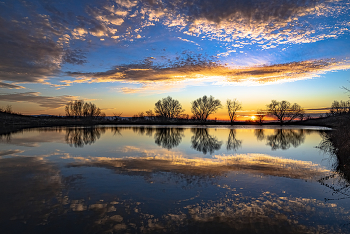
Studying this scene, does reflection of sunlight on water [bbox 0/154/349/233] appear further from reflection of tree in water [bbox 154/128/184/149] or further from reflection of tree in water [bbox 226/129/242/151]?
reflection of tree in water [bbox 154/128/184/149]

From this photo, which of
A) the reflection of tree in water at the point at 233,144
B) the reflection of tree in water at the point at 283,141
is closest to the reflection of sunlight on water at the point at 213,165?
the reflection of tree in water at the point at 233,144

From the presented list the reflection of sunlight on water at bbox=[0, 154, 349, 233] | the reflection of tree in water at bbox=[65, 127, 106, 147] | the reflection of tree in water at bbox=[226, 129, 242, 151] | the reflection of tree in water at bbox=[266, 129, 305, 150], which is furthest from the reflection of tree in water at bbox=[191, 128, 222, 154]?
the reflection of tree in water at bbox=[65, 127, 106, 147]

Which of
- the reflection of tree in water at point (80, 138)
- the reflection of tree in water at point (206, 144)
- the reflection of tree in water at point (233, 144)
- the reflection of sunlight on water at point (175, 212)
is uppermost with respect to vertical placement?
the reflection of tree in water at point (80, 138)

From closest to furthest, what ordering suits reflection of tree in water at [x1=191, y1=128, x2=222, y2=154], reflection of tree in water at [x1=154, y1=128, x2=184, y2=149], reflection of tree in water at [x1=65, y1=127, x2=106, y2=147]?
reflection of tree in water at [x1=191, y1=128, x2=222, y2=154] < reflection of tree in water at [x1=154, y1=128, x2=184, y2=149] < reflection of tree in water at [x1=65, y1=127, x2=106, y2=147]

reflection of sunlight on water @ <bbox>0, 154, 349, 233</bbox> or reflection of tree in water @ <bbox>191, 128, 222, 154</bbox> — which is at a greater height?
reflection of tree in water @ <bbox>191, 128, 222, 154</bbox>

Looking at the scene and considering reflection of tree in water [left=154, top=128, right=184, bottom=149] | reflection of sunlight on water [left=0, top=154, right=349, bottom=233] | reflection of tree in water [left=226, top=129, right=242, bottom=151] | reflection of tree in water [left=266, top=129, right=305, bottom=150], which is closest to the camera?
reflection of sunlight on water [left=0, top=154, right=349, bottom=233]

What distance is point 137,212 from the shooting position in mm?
5891

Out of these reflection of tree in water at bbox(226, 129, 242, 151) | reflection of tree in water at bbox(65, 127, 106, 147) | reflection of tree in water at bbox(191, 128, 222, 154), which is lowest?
reflection of tree in water at bbox(226, 129, 242, 151)

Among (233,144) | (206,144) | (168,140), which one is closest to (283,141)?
(233,144)

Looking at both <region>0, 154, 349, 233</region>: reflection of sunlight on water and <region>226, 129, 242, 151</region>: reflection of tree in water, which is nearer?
<region>0, 154, 349, 233</region>: reflection of sunlight on water

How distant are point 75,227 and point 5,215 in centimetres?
252

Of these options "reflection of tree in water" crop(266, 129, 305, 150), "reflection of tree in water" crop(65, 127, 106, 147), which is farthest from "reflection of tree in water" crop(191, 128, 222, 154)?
"reflection of tree in water" crop(65, 127, 106, 147)

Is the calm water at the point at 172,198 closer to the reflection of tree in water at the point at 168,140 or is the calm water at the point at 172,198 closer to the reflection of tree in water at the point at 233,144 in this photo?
the reflection of tree in water at the point at 233,144

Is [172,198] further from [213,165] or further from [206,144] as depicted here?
[206,144]
